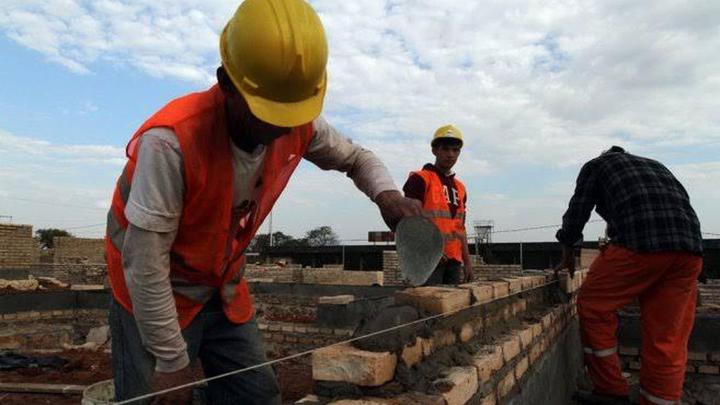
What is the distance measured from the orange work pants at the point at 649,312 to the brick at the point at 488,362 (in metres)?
1.18

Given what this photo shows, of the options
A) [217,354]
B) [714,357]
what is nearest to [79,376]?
[217,354]

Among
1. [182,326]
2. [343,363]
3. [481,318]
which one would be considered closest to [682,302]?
[481,318]

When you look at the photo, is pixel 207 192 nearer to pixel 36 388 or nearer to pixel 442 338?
pixel 442 338

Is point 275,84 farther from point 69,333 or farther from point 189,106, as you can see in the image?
point 69,333

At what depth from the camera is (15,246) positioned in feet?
47.0

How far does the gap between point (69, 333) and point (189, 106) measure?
24.6 feet

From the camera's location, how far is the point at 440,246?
6.98 feet

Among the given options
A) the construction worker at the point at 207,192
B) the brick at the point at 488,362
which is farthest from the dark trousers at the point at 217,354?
the brick at the point at 488,362

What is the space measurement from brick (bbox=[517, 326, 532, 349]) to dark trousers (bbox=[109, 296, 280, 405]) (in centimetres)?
169

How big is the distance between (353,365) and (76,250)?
922 inches

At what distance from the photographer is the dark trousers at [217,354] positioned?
1749 millimetres

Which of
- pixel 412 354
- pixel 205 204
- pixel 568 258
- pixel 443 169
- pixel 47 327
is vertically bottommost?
pixel 47 327

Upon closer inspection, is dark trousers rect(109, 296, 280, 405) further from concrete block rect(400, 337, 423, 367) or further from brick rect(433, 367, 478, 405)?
brick rect(433, 367, 478, 405)

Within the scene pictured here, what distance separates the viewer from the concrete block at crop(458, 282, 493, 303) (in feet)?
9.15
